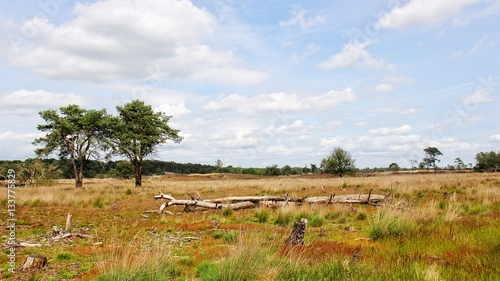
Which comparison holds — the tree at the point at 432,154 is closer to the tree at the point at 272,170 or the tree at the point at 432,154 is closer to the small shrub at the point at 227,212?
the tree at the point at 272,170

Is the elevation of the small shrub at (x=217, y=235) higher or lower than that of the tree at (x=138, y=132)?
lower

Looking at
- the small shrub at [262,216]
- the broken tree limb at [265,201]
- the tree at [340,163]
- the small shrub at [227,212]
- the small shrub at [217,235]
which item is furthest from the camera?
the tree at [340,163]

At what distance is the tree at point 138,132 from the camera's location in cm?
3734

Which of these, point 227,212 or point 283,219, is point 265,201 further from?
point 283,219

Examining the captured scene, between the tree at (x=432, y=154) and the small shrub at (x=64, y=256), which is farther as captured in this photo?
the tree at (x=432, y=154)

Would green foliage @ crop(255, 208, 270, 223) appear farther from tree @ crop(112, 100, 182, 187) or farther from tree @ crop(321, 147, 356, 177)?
tree @ crop(321, 147, 356, 177)

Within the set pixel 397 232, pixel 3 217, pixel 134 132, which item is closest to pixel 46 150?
pixel 134 132

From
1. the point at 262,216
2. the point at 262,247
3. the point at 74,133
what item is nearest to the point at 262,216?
the point at 262,216

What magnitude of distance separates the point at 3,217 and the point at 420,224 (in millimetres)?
15167

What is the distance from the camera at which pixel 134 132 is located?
39406mm

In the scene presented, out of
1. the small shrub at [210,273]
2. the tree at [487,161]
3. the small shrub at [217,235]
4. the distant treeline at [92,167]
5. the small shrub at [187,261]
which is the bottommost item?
the small shrub at [217,235]

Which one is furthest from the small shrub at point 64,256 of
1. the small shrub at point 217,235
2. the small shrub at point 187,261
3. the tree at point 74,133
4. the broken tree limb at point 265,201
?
the tree at point 74,133

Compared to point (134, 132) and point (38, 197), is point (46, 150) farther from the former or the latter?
point (38, 197)

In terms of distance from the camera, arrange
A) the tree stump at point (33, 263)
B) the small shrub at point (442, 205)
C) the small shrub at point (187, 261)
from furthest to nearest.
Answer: the small shrub at point (442, 205)
the small shrub at point (187, 261)
the tree stump at point (33, 263)
